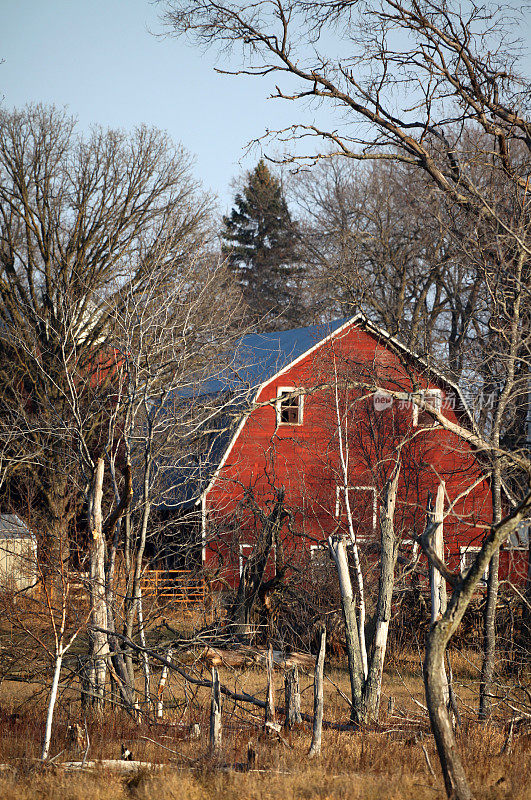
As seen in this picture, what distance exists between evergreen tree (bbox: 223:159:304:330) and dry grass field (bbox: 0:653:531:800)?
29252mm

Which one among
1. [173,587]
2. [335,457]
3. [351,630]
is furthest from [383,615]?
[335,457]

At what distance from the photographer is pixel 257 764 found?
8.07m

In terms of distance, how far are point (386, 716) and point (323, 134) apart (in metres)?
7.88

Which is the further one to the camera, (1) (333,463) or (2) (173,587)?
(1) (333,463)

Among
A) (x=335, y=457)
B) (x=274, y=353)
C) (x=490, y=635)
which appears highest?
(x=274, y=353)

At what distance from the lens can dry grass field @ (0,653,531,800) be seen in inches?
286

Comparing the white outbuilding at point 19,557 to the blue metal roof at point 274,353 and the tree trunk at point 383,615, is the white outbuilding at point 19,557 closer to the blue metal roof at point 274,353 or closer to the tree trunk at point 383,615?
the tree trunk at point 383,615

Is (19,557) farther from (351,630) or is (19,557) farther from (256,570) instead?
(351,630)

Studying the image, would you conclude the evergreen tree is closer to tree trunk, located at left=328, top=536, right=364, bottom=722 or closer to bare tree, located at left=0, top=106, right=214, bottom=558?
bare tree, located at left=0, top=106, right=214, bottom=558

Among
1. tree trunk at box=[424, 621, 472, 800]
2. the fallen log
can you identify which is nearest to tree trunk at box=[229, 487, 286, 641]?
the fallen log

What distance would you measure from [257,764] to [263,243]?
38246 mm

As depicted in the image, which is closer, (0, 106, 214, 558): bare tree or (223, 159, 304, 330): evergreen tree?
(0, 106, 214, 558): bare tree

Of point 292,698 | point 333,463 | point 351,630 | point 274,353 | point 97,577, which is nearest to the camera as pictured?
point 292,698

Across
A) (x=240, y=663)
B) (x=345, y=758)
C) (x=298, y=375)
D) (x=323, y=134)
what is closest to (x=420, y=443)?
(x=298, y=375)
